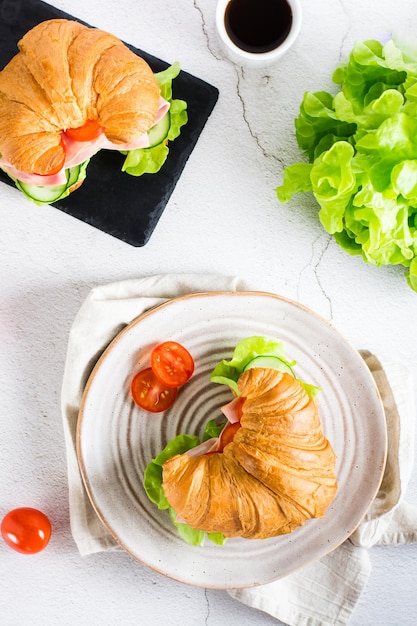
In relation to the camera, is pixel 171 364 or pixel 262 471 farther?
pixel 171 364

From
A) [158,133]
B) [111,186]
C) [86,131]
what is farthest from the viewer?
[111,186]

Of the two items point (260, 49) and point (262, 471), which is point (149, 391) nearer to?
point (262, 471)

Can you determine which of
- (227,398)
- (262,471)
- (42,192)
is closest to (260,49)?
(42,192)

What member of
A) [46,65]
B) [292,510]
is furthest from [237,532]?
[46,65]

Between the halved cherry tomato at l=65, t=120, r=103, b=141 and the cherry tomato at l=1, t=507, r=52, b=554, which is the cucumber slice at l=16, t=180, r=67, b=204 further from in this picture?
the cherry tomato at l=1, t=507, r=52, b=554

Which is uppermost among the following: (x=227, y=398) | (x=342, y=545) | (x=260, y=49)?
(x=260, y=49)

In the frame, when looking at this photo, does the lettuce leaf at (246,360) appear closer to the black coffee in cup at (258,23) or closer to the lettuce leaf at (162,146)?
the lettuce leaf at (162,146)

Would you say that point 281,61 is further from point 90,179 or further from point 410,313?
point 410,313
